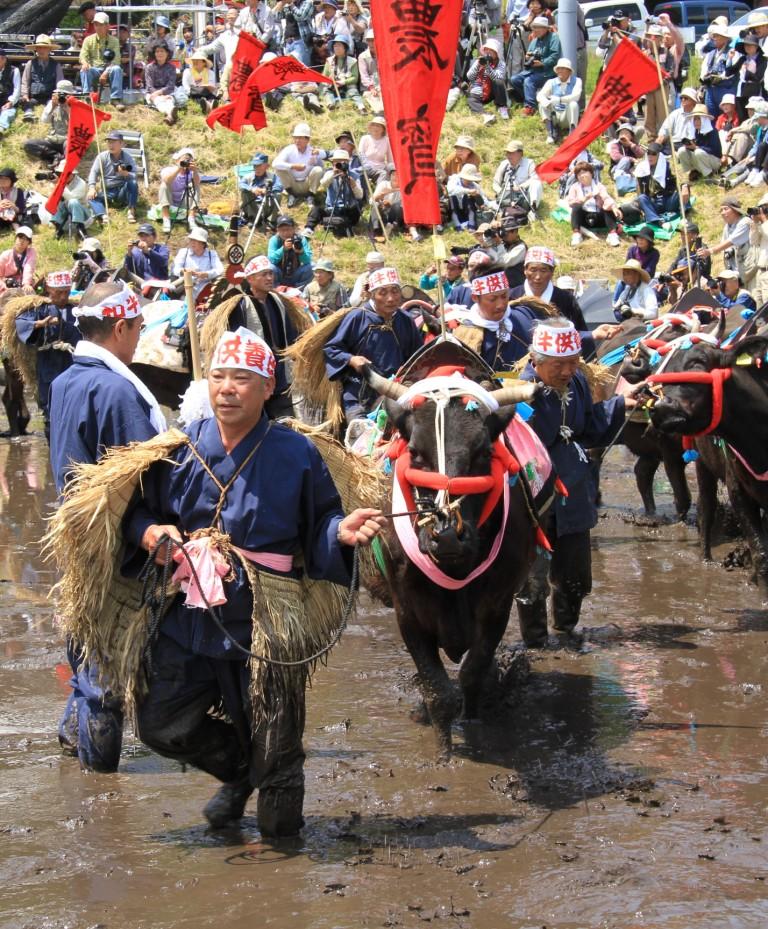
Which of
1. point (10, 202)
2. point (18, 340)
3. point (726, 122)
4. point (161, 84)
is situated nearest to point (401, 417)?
point (18, 340)

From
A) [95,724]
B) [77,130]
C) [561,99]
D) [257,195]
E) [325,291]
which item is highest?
[561,99]

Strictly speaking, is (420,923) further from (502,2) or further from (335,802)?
(502,2)

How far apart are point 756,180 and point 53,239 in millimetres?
11423

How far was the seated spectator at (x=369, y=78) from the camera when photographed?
2542cm

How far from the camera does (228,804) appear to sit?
17.9 feet

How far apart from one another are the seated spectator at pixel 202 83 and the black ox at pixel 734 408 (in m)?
19.3

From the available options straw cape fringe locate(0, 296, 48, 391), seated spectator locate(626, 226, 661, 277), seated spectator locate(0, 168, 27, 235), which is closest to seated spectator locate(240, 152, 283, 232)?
seated spectator locate(0, 168, 27, 235)

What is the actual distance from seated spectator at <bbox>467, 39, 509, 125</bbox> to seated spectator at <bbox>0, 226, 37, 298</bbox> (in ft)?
31.1

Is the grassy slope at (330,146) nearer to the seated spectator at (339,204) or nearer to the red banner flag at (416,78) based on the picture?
the seated spectator at (339,204)

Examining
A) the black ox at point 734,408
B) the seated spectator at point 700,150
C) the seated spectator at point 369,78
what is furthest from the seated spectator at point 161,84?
the black ox at point 734,408

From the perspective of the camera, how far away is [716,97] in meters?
22.3

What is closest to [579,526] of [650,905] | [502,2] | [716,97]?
[650,905]

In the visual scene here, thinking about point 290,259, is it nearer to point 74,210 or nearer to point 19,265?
point 19,265

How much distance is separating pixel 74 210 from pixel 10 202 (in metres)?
1.33
